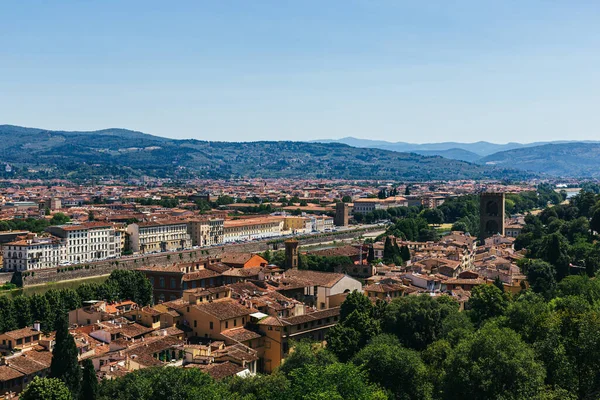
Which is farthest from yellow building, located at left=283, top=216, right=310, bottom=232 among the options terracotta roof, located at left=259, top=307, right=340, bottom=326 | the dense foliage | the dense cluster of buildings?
terracotta roof, located at left=259, top=307, right=340, bottom=326

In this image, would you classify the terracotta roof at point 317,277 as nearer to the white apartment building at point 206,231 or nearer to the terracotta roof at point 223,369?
the terracotta roof at point 223,369

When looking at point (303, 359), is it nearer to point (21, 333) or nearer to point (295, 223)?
point (21, 333)

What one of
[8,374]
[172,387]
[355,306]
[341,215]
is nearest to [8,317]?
[8,374]

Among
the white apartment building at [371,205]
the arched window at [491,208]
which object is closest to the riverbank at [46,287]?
the arched window at [491,208]

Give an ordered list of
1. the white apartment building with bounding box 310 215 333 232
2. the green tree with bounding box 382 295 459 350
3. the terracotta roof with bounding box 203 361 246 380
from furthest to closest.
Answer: the white apartment building with bounding box 310 215 333 232 < the green tree with bounding box 382 295 459 350 < the terracotta roof with bounding box 203 361 246 380

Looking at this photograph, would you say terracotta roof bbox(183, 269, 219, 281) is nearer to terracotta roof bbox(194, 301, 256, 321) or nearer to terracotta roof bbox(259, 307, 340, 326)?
terracotta roof bbox(194, 301, 256, 321)

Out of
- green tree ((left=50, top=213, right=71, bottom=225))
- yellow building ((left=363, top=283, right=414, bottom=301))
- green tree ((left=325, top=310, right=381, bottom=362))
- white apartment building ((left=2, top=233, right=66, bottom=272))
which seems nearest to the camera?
green tree ((left=325, top=310, right=381, bottom=362))
